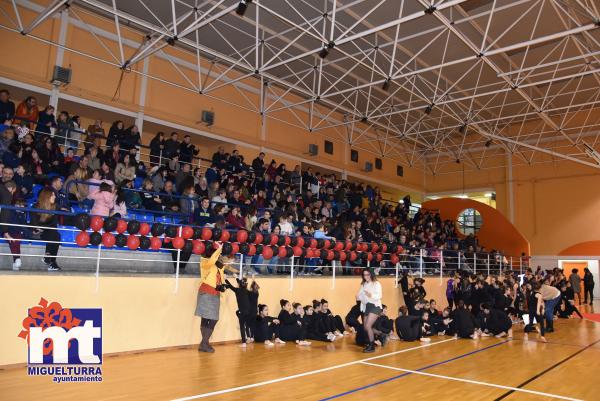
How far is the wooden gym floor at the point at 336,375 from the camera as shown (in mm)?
4926

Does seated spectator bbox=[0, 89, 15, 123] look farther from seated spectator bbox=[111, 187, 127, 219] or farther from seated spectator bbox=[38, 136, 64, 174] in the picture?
seated spectator bbox=[111, 187, 127, 219]

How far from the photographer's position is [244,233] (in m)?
8.67

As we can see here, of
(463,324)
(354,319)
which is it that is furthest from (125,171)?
(463,324)

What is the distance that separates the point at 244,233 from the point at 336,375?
3521 millimetres

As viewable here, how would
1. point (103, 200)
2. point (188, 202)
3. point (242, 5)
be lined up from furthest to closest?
point (188, 202), point (242, 5), point (103, 200)

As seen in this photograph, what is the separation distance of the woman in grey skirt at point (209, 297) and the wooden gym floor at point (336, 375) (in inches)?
13.6

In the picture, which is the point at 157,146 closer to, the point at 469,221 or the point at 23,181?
the point at 23,181

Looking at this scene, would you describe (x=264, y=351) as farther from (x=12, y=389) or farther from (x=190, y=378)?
(x=12, y=389)

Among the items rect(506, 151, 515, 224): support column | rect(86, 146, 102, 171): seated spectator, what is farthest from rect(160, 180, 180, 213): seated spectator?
rect(506, 151, 515, 224): support column

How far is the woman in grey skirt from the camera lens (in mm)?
7250

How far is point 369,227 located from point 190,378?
10.4 meters

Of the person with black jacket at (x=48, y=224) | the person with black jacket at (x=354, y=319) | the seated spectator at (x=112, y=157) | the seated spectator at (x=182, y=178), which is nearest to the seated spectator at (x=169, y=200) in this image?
the seated spectator at (x=182, y=178)

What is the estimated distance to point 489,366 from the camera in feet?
22.5

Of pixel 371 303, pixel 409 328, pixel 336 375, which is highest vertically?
pixel 371 303
